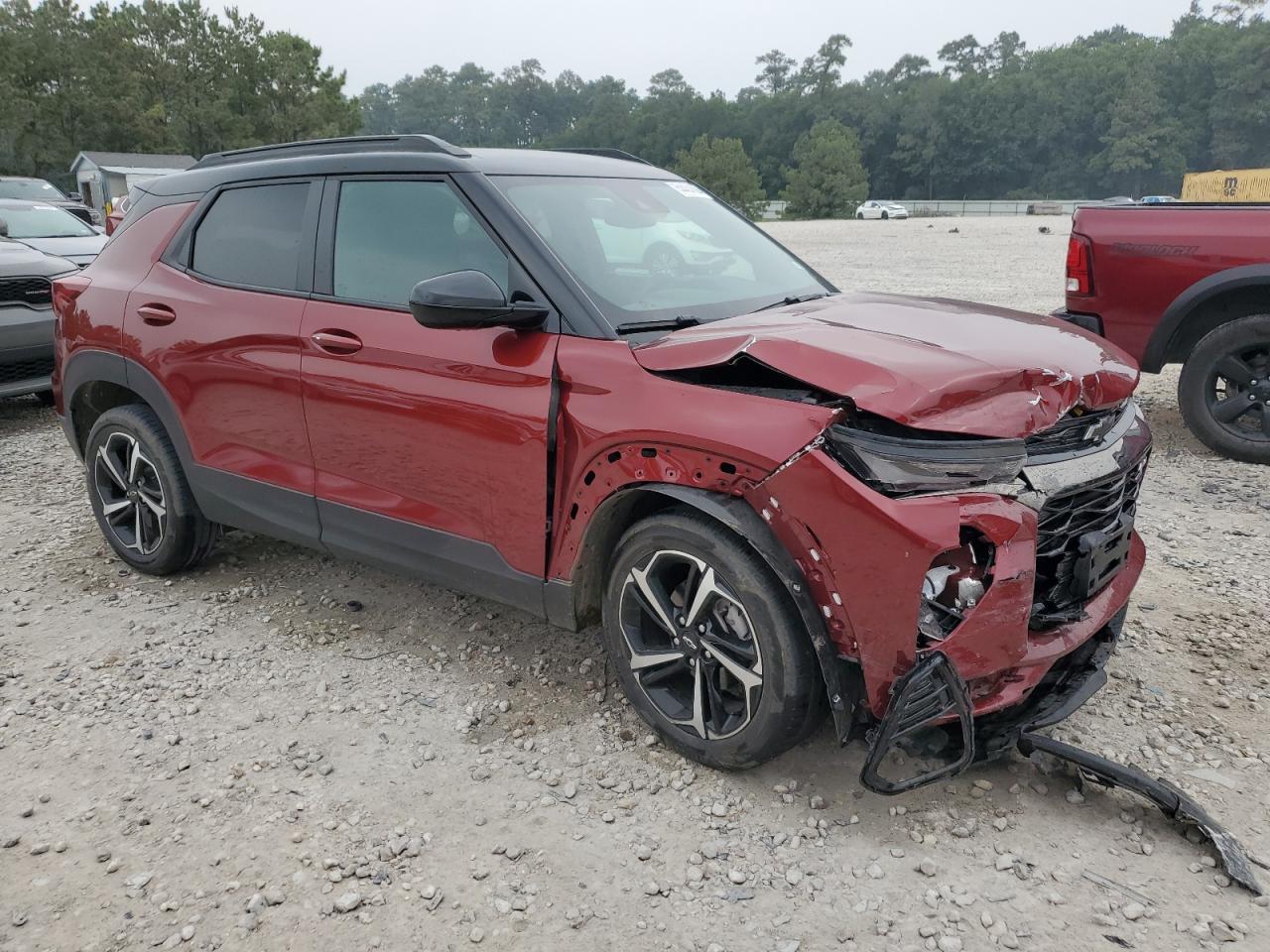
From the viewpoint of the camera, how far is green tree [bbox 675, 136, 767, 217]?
81.1m

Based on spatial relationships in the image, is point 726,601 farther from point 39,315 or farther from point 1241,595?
point 39,315

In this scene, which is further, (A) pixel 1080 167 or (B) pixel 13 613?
(A) pixel 1080 167

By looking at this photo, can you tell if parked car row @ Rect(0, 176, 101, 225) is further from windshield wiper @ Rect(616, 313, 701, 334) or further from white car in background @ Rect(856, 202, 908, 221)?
white car in background @ Rect(856, 202, 908, 221)

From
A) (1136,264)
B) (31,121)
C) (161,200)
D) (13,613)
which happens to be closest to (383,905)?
(13,613)

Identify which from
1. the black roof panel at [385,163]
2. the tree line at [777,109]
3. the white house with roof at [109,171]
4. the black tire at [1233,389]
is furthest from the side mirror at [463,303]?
the tree line at [777,109]

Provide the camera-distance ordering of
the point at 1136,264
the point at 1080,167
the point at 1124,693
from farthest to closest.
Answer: the point at 1080,167 < the point at 1136,264 < the point at 1124,693

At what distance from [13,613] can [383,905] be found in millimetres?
2808

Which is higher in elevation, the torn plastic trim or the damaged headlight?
the damaged headlight

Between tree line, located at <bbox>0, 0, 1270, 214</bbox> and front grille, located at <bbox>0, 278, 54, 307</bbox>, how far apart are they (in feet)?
170

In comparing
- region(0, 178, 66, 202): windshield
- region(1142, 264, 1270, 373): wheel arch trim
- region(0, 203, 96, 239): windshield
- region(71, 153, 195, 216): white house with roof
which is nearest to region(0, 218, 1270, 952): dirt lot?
region(1142, 264, 1270, 373): wheel arch trim

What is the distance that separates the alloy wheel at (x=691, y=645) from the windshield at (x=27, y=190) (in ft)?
73.6

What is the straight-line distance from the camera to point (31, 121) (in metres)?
51.7

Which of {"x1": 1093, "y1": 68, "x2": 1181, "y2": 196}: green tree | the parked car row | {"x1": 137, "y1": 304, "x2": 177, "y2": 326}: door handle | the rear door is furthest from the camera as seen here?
{"x1": 1093, "y1": 68, "x2": 1181, "y2": 196}: green tree

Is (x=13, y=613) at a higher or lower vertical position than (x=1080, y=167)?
lower
